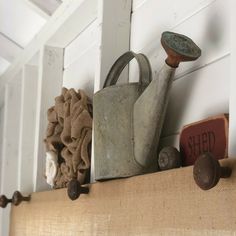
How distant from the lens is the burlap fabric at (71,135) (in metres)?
1.05

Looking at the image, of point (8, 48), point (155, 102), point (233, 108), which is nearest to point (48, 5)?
point (8, 48)

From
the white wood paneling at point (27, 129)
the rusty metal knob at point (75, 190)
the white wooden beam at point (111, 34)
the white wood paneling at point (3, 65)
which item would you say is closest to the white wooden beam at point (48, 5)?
the white wood paneling at point (27, 129)

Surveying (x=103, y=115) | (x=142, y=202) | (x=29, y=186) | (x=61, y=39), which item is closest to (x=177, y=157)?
(x=142, y=202)

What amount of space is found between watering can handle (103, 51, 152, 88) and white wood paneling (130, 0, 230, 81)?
47mm

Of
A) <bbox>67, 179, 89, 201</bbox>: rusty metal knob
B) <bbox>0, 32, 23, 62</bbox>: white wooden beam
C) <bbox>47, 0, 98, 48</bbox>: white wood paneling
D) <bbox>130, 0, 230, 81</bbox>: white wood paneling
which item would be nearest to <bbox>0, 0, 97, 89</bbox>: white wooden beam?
<bbox>47, 0, 98, 48</bbox>: white wood paneling

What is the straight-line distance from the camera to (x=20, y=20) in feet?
4.91

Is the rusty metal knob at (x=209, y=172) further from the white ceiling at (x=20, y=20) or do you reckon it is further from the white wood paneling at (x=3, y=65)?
the white wood paneling at (x=3, y=65)

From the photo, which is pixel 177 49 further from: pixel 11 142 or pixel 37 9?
pixel 11 142

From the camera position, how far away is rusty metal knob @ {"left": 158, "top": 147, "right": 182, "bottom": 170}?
691 mm

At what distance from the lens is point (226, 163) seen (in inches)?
21.6

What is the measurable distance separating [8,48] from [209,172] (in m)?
1.29

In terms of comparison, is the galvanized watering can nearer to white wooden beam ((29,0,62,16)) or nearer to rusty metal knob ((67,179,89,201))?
rusty metal knob ((67,179,89,201))

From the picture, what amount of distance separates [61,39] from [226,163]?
3.02 feet

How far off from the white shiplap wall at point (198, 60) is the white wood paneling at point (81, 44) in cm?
32
